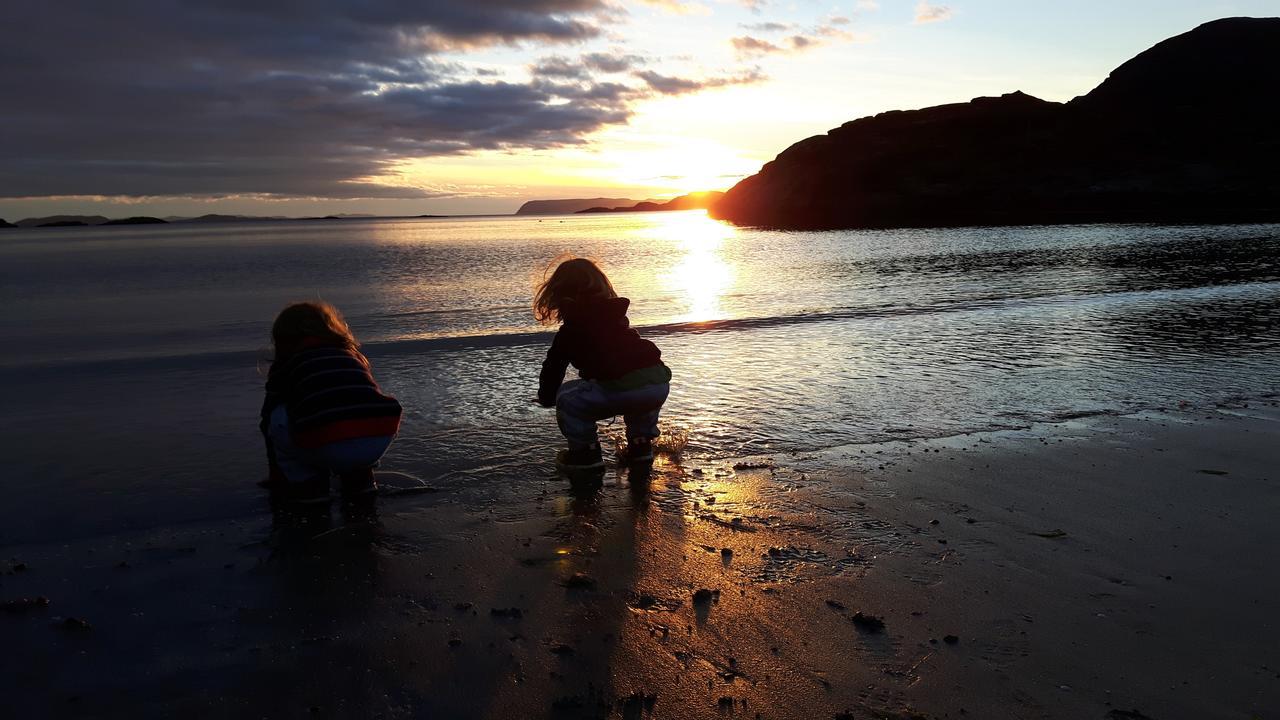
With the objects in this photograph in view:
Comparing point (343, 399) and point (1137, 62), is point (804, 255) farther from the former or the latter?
point (1137, 62)

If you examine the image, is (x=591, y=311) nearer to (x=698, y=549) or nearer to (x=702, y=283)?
(x=698, y=549)

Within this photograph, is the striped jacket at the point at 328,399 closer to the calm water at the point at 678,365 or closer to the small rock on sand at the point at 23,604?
the calm water at the point at 678,365

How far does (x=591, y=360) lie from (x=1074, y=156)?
97197 millimetres

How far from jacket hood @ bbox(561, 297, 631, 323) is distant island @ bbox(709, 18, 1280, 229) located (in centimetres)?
6214

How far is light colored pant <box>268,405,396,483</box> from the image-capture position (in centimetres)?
474

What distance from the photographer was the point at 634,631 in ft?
10.6

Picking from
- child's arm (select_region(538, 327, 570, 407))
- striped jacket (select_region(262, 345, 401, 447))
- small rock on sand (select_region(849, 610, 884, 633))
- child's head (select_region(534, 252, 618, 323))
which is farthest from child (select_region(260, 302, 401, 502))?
small rock on sand (select_region(849, 610, 884, 633))

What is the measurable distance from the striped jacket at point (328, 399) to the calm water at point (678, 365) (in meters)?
0.73

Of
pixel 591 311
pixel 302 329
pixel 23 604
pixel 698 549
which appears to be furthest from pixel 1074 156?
pixel 23 604

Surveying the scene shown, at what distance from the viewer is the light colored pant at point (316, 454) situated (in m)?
4.74

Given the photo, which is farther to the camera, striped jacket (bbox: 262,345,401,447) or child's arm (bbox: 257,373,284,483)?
child's arm (bbox: 257,373,284,483)

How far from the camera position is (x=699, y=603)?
349cm

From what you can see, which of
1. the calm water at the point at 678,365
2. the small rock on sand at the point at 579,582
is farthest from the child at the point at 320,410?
the small rock on sand at the point at 579,582

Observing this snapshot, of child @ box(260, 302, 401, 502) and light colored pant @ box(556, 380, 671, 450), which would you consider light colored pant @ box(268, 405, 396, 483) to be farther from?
light colored pant @ box(556, 380, 671, 450)
